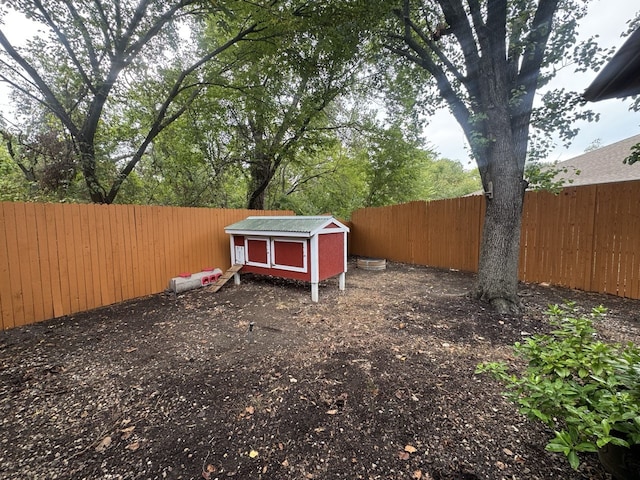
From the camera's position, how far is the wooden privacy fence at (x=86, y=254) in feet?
10.7

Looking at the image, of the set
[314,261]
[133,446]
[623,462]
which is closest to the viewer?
[623,462]

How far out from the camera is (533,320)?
11.0ft

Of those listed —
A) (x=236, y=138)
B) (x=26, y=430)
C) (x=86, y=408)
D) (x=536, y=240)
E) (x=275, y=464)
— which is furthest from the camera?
(x=236, y=138)

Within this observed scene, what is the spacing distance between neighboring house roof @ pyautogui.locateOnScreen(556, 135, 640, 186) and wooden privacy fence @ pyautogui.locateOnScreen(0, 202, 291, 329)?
9.49 metres

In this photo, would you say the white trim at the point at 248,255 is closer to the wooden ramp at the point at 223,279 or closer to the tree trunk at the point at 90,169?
the wooden ramp at the point at 223,279

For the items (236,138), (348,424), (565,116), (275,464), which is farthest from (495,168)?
(236,138)

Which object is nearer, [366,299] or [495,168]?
[495,168]

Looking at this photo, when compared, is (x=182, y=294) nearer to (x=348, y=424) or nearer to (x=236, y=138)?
(x=348, y=424)

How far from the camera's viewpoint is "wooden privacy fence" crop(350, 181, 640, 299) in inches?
159

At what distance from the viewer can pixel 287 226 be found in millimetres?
4605

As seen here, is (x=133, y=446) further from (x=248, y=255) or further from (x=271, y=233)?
(x=248, y=255)

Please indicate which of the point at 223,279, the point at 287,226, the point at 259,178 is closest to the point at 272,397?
the point at 287,226

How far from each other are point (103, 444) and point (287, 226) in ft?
11.3

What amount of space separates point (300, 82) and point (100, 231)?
7316 mm
